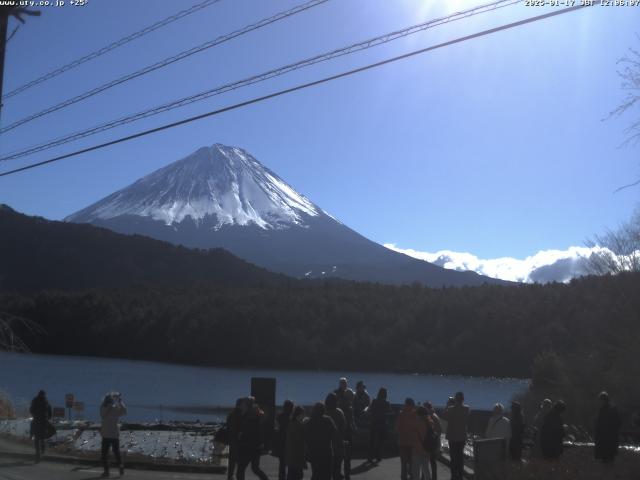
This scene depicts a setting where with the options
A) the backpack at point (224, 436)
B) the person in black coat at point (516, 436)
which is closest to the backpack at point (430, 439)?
the person in black coat at point (516, 436)

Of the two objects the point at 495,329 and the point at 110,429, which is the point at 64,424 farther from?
the point at 495,329

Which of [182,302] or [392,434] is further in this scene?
[182,302]

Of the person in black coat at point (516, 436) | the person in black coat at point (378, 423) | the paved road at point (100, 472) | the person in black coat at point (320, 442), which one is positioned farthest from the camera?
the person in black coat at point (378, 423)

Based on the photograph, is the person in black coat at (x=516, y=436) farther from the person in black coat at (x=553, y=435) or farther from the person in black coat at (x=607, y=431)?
the person in black coat at (x=607, y=431)

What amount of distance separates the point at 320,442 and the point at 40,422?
677 cm

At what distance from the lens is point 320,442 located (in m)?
9.19

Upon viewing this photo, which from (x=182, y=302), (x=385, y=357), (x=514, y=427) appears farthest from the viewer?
(x=182, y=302)

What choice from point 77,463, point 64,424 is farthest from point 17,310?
point 77,463

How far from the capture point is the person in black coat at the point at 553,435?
433 inches

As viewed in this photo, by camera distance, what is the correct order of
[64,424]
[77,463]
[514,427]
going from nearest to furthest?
[514,427]
[77,463]
[64,424]

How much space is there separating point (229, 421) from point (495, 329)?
75.1m

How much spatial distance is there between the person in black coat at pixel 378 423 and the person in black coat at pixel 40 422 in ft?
17.7

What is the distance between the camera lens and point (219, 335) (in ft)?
307

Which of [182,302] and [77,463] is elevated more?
[182,302]
